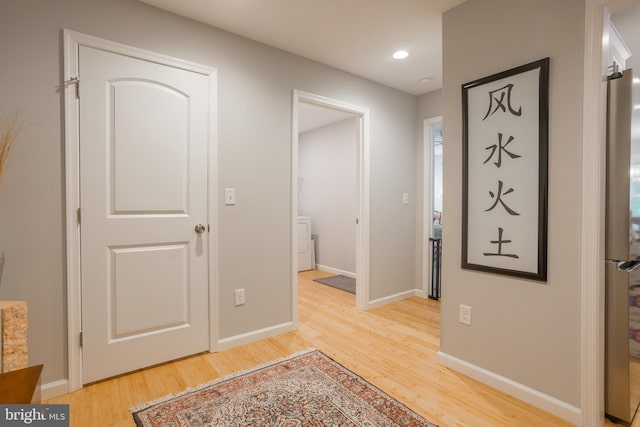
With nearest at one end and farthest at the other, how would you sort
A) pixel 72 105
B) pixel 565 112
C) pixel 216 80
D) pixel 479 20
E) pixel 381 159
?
pixel 565 112, pixel 72 105, pixel 479 20, pixel 216 80, pixel 381 159

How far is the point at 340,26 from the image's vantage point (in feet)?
7.93

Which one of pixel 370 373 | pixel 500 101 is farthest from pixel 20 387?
pixel 500 101

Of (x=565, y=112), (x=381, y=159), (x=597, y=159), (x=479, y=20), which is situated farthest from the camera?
(x=381, y=159)

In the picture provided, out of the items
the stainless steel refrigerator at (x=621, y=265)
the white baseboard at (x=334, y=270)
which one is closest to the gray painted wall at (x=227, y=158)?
the white baseboard at (x=334, y=270)

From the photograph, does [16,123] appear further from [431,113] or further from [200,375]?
[431,113]

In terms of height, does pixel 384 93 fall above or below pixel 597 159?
above

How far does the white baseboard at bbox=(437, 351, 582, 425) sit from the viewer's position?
167 centimetres

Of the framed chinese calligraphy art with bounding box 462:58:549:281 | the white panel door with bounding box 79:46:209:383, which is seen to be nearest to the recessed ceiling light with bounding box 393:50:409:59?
the framed chinese calligraphy art with bounding box 462:58:549:281

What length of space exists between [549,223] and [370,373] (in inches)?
55.3

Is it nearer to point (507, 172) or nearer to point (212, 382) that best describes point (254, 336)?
point (212, 382)

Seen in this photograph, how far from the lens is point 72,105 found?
1.88m

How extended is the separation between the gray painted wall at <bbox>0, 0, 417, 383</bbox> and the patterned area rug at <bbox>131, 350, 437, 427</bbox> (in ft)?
1.98

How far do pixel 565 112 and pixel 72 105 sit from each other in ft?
8.93

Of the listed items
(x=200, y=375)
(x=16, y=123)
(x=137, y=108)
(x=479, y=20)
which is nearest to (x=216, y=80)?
(x=137, y=108)
